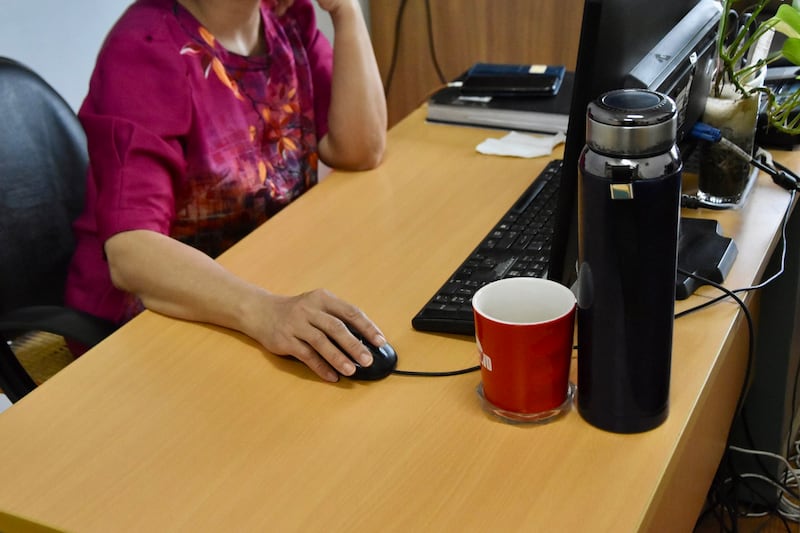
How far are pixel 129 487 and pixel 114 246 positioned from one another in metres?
0.45

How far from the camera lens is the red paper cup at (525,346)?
83 cm

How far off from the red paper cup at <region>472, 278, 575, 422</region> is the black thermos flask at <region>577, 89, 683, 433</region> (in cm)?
3

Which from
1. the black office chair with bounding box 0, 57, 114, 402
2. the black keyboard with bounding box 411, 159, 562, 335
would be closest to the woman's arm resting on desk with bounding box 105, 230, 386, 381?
the black keyboard with bounding box 411, 159, 562, 335

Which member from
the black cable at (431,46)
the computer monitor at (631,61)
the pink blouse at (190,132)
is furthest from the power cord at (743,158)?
the black cable at (431,46)

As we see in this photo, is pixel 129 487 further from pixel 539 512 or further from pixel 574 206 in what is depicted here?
pixel 574 206

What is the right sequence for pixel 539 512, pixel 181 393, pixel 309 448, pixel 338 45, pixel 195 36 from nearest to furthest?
pixel 539 512
pixel 309 448
pixel 181 393
pixel 195 36
pixel 338 45

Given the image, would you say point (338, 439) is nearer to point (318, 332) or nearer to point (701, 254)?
point (318, 332)

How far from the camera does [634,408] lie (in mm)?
828

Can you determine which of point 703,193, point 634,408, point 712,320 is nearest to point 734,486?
point 703,193

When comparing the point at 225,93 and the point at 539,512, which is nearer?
the point at 539,512

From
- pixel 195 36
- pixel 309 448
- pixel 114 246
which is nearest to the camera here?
pixel 309 448

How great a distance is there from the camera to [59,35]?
2.06 meters

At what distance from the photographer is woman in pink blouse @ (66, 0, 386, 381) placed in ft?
3.52

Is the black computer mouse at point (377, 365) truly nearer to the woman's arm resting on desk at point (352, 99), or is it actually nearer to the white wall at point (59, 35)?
the woman's arm resting on desk at point (352, 99)
